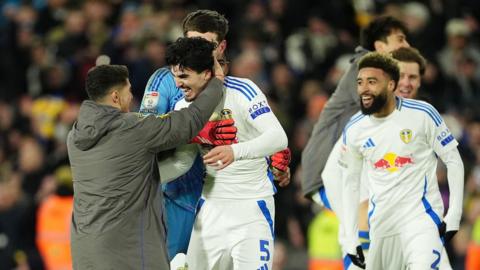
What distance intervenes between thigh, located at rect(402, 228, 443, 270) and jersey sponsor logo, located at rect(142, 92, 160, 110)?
2.06 meters

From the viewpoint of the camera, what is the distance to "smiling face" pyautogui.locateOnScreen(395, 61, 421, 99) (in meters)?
9.36

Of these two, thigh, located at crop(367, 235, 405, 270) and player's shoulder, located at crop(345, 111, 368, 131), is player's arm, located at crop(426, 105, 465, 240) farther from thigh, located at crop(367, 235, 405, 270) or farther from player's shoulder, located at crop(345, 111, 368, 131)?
player's shoulder, located at crop(345, 111, 368, 131)

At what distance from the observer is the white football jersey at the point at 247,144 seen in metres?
7.60

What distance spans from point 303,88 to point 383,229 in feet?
21.9

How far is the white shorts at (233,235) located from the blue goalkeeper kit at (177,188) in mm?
111

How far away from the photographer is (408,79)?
941 centimetres

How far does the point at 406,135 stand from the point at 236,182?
137 centimetres

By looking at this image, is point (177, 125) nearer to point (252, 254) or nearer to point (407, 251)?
point (252, 254)

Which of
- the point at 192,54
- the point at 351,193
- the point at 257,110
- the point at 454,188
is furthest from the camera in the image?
the point at 351,193

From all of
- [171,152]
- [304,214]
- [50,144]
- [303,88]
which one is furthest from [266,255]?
[50,144]

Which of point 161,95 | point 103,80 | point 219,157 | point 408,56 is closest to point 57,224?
point 408,56

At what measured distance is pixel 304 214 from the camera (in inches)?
564

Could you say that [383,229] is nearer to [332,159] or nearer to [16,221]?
[332,159]

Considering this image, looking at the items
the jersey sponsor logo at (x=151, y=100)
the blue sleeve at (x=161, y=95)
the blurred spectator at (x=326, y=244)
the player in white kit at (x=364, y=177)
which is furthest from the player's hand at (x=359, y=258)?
the blurred spectator at (x=326, y=244)
